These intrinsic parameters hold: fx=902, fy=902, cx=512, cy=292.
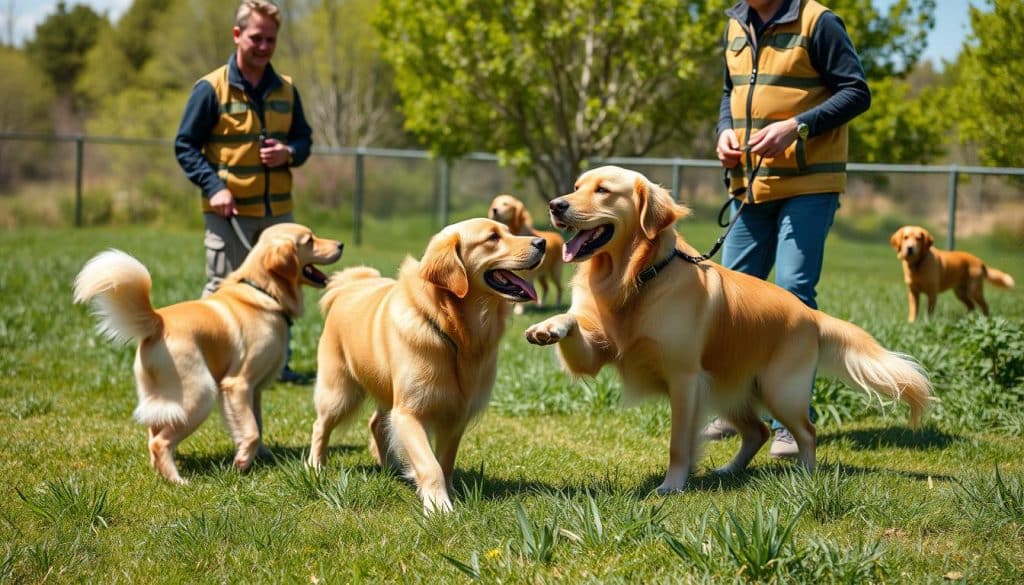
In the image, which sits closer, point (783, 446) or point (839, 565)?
point (839, 565)

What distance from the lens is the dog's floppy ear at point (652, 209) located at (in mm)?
4242

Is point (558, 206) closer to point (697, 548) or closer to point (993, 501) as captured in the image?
point (697, 548)

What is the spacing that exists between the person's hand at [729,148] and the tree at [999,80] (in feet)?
24.1

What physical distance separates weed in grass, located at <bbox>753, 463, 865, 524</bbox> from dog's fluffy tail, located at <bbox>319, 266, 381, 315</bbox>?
2683 millimetres

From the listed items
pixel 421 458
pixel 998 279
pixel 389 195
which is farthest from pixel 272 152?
pixel 389 195

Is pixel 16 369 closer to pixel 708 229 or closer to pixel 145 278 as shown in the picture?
pixel 145 278

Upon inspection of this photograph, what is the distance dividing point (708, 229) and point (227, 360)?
16.0 m

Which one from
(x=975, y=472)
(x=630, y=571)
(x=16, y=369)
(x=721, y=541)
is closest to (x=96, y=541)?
(x=630, y=571)

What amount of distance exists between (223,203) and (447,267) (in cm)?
245

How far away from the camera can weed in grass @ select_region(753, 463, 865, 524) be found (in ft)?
11.9

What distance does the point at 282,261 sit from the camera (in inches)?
211

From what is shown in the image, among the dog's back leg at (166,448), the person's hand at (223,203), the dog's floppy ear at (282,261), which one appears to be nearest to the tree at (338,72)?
the person's hand at (223,203)

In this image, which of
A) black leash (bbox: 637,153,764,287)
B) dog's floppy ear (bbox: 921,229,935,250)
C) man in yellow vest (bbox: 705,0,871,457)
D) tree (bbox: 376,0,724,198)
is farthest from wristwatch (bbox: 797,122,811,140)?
tree (bbox: 376,0,724,198)

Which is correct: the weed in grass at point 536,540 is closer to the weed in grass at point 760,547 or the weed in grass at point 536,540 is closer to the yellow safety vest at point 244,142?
the weed in grass at point 760,547
